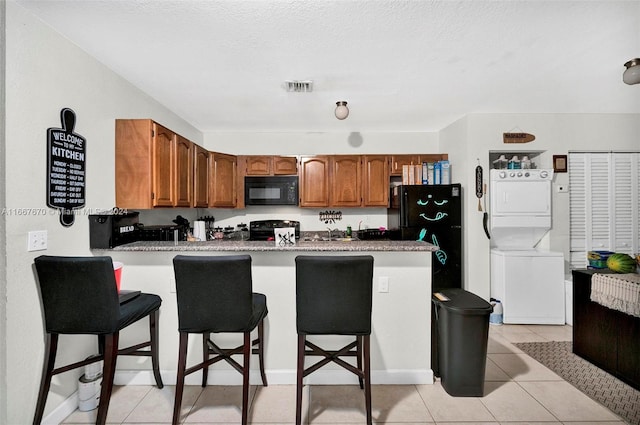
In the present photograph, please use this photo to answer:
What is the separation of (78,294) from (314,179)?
3.00m

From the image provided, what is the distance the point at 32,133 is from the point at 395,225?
354cm

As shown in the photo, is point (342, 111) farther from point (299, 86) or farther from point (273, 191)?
point (273, 191)

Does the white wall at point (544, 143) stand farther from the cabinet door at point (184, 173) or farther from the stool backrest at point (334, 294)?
the cabinet door at point (184, 173)

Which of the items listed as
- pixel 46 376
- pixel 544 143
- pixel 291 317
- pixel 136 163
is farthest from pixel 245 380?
pixel 544 143

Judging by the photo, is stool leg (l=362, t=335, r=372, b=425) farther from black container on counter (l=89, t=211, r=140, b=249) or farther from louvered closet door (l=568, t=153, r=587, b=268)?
louvered closet door (l=568, t=153, r=587, b=268)

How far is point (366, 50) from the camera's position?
6.90 ft

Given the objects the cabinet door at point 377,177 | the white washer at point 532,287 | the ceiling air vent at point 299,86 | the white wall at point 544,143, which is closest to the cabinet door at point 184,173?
the ceiling air vent at point 299,86

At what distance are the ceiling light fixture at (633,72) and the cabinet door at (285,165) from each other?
3306 mm

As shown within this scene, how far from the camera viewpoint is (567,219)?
3.54 metres

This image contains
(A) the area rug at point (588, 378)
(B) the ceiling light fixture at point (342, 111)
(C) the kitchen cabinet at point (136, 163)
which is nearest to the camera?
(A) the area rug at point (588, 378)

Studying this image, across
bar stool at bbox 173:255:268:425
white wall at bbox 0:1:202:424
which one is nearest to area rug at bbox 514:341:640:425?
bar stool at bbox 173:255:268:425

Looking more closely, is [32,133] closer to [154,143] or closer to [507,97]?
[154,143]

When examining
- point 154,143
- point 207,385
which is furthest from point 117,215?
point 207,385

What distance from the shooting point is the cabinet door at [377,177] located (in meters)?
4.17
